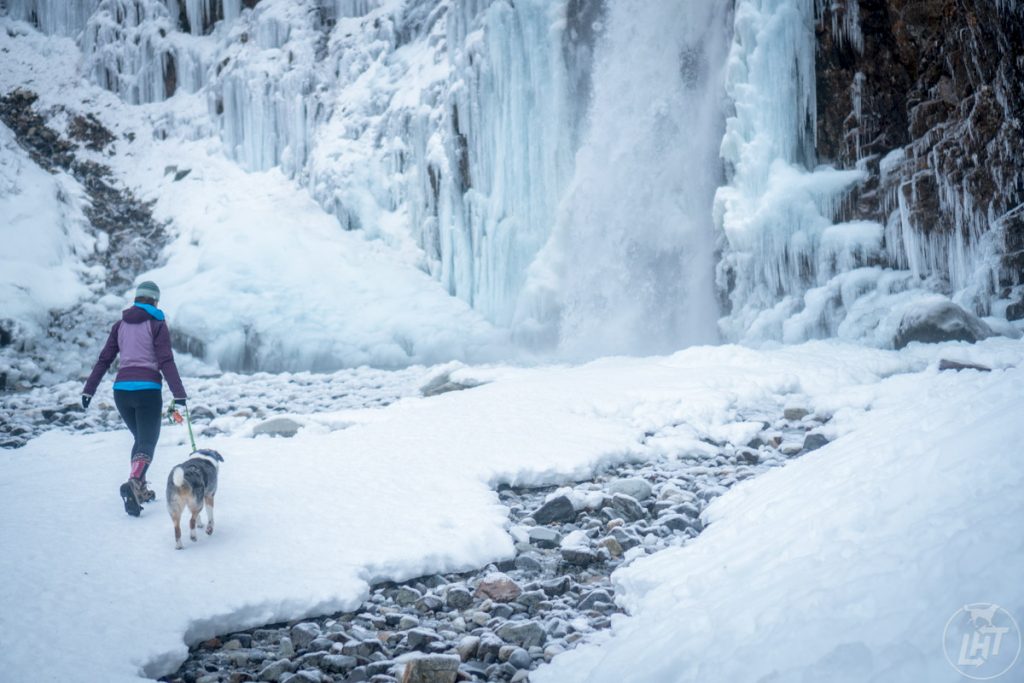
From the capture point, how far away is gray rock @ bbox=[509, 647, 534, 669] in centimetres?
274

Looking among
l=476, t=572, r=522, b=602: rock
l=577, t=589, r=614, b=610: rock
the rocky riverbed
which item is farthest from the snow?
l=577, t=589, r=614, b=610: rock

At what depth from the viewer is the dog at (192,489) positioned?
356cm

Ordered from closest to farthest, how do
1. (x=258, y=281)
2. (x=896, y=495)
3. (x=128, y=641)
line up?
(x=896, y=495), (x=128, y=641), (x=258, y=281)

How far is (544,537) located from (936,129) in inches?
382

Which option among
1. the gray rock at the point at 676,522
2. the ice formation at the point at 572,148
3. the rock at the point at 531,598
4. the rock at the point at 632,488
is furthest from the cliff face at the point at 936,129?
the rock at the point at 531,598

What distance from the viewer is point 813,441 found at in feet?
18.2

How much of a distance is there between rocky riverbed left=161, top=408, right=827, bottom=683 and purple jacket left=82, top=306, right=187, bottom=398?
2.16 metres

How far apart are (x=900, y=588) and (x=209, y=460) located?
12.0 ft

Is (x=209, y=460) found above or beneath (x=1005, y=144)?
beneath

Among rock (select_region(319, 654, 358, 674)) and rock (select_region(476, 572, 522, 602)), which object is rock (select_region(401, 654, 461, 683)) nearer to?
rock (select_region(319, 654, 358, 674))

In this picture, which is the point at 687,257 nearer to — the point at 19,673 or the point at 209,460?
the point at 209,460

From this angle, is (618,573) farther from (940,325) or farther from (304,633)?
(940,325)

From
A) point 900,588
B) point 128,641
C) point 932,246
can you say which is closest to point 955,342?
point 932,246

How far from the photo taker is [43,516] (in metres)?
4.12
